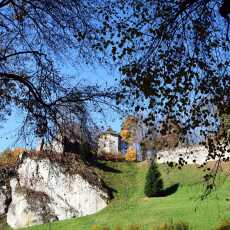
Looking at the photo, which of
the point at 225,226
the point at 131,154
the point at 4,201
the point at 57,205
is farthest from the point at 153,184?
the point at 131,154

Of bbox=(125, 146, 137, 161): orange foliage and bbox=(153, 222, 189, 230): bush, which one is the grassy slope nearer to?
bbox=(153, 222, 189, 230): bush

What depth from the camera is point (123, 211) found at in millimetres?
26000

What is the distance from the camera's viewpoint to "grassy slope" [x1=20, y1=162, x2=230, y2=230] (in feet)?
68.3

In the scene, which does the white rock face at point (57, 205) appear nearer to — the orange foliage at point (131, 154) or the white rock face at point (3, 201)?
the white rock face at point (3, 201)

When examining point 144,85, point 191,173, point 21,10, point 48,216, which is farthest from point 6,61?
point 191,173

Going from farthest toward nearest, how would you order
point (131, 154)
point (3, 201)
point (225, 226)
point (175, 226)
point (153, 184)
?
point (131, 154), point (3, 201), point (153, 184), point (175, 226), point (225, 226)

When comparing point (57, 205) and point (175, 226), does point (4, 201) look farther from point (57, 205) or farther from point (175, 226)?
point (175, 226)

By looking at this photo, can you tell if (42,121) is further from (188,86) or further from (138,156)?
(138,156)

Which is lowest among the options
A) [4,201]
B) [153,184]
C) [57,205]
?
[57,205]

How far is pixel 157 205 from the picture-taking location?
2598 cm

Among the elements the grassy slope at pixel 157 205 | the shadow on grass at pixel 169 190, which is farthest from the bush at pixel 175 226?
the shadow on grass at pixel 169 190

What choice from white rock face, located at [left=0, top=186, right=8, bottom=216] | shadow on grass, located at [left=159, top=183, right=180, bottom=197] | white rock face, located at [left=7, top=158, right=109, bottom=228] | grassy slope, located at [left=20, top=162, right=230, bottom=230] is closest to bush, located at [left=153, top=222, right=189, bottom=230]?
grassy slope, located at [left=20, top=162, right=230, bottom=230]

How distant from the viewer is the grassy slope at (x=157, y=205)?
20.8 m

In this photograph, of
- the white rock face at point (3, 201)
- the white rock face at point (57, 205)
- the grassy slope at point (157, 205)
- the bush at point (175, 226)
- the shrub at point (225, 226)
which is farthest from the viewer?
the white rock face at point (3, 201)
